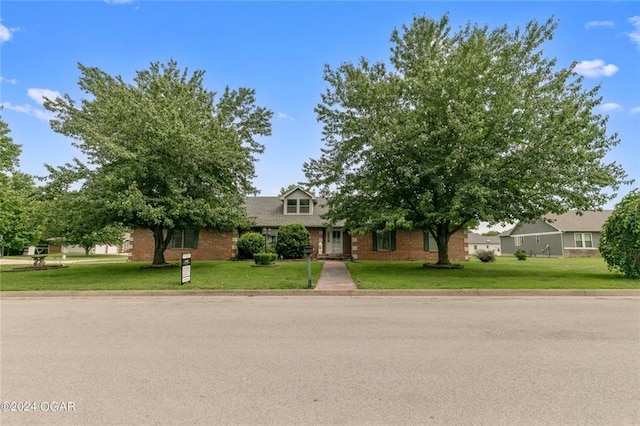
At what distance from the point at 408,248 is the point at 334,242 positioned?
5.09 metres

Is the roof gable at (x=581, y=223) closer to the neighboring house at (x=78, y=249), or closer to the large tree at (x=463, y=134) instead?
the large tree at (x=463, y=134)

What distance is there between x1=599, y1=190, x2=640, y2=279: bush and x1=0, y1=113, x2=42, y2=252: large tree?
924 inches

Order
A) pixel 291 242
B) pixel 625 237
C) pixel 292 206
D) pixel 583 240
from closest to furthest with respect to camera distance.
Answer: pixel 625 237 → pixel 291 242 → pixel 292 206 → pixel 583 240

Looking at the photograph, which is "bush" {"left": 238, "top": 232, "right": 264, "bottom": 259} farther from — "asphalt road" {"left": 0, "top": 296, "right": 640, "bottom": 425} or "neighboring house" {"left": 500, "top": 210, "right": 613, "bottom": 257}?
"neighboring house" {"left": 500, "top": 210, "right": 613, "bottom": 257}

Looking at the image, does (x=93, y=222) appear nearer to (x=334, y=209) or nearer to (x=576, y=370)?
(x=334, y=209)

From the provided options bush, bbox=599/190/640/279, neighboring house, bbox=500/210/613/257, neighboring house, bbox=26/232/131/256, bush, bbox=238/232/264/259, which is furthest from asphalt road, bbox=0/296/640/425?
neighboring house, bbox=26/232/131/256

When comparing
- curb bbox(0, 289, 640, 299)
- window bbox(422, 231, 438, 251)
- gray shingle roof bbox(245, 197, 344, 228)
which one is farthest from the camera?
gray shingle roof bbox(245, 197, 344, 228)

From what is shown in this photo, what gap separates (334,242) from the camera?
24.6m

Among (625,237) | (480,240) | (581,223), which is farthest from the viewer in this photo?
(480,240)

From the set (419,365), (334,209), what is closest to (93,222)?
(334,209)

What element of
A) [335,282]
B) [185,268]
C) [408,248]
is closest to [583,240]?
[408,248]

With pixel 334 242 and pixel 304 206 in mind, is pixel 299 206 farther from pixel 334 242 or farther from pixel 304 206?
pixel 334 242

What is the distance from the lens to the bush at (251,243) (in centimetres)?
2195

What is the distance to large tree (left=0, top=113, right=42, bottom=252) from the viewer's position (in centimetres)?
2213
